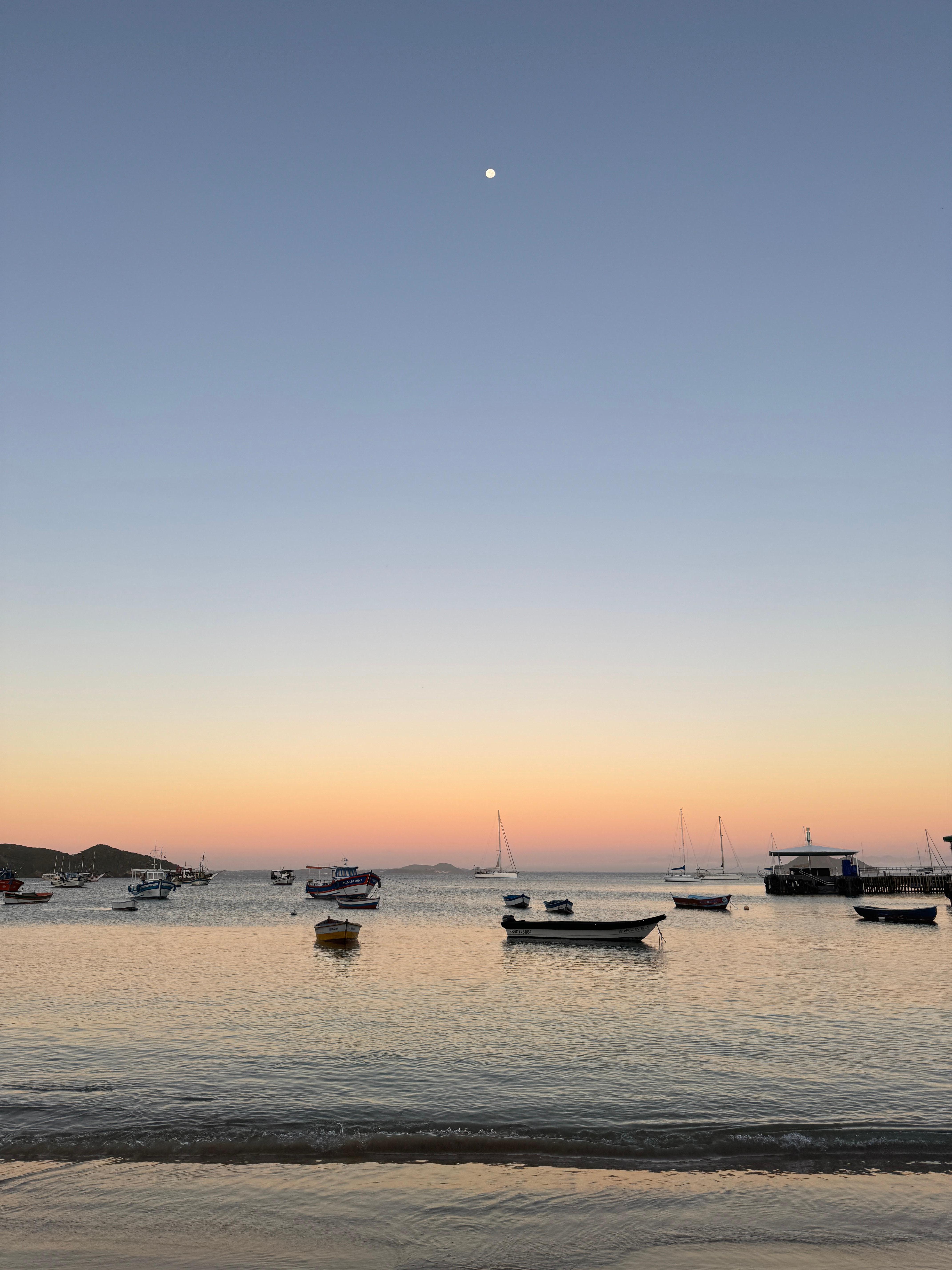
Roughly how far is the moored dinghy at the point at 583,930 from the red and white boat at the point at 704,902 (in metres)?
50.2

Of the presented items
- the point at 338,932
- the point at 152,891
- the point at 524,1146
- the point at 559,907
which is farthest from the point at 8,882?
the point at 524,1146

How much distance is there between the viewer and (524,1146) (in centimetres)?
1752

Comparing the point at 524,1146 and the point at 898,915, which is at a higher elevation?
the point at 524,1146

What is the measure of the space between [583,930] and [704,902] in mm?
59993

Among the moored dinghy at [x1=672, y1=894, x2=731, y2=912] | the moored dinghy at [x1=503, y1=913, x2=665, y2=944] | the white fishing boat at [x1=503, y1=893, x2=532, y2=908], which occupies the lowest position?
the moored dinghy at [x1=672, y1=894, x2=731, y2=912]

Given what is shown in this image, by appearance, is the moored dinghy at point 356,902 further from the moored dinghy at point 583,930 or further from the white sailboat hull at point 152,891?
the moored dinghy at point 583,930

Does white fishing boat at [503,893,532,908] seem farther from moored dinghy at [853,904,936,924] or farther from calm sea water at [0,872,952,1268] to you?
calm sea water at [0,872,952,1268]

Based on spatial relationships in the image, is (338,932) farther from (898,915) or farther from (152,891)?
(152,891)

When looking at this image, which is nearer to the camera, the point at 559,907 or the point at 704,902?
the point at 559,907

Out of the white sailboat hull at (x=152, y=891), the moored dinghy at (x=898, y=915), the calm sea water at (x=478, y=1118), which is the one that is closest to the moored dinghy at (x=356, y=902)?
the white sailboat hull at (x=152, y=891)

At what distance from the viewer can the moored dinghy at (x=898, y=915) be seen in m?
82.4

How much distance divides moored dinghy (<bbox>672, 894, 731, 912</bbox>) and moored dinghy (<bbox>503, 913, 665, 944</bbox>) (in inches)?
1975

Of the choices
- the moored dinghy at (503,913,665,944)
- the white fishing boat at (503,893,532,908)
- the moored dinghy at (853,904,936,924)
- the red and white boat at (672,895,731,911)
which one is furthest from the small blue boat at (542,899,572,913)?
the moored dinghy at (503,913,665,944)

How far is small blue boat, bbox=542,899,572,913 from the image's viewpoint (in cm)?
10088
